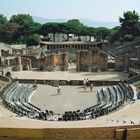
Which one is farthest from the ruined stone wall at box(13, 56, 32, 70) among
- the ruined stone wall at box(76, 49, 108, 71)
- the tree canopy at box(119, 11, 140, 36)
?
the tree canopy at box(119, 11, 140, 36)

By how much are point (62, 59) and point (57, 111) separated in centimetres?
2699

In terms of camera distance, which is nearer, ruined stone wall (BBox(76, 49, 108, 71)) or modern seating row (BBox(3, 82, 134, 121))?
modern seating row (BBox(3, 82, 134, 121))

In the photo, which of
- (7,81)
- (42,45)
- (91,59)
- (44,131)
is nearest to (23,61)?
(91,59)

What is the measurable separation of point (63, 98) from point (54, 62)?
20.8 metres

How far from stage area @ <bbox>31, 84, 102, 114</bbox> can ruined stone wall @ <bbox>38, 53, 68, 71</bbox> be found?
43.7 feet

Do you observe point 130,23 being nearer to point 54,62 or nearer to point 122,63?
point 122,63

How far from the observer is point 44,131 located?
8.68m

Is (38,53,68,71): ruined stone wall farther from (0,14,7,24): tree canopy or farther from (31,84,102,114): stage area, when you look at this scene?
(0,14,7,24): tree canopy

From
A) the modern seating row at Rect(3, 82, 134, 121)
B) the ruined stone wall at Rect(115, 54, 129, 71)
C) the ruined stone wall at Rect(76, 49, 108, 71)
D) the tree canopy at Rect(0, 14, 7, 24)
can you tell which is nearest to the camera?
the modern seating row at Rect(3, 82, 134, 121)

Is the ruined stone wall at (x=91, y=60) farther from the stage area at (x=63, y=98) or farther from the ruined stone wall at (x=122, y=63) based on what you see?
the stage area at (x=63, y=98)

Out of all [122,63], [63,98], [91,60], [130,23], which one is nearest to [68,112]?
[63,98]

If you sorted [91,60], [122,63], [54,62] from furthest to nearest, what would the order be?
[54,62], [91,60], [122,63]

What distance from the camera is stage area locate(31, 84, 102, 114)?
104ft

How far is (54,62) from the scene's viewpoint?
5562 centimetres
